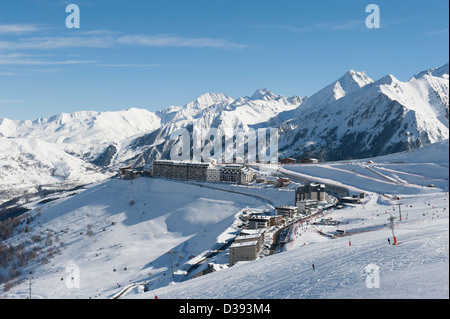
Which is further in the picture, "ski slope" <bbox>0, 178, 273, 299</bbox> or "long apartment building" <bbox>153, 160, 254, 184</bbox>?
"long apartment building" <bbox>153, 160, 254, 184</bbox>

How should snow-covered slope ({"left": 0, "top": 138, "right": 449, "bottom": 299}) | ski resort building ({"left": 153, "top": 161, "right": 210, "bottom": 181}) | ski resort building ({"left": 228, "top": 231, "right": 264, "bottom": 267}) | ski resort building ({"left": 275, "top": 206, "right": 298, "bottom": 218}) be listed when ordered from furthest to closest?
ski resort building ({"left": 153, "top": 161, "right": 210, "bottom": 181}) → ski resort building ({"left": 275, "top": 206, "right": 298, "bottom": 218}) → ski resort building ({"left": 228, "top": 231, "right": 264, "bottom": 267}) → snow-covered slope ({"left": 0, "top": 138, "right": 449, "bottom": 299})

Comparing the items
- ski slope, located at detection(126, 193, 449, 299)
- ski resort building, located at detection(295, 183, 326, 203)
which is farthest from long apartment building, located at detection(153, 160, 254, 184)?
ski slope, located at detection(126, 193, 449, 299)

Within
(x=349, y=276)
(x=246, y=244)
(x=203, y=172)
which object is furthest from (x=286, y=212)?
(x=349, y=276)

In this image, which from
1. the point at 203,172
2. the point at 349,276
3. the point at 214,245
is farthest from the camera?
the point at 203,172

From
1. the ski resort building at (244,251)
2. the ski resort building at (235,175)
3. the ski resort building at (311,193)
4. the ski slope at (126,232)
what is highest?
the ski resort building at (235,175)

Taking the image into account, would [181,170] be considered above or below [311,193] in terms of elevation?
above

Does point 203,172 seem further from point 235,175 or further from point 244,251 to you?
point 244,251

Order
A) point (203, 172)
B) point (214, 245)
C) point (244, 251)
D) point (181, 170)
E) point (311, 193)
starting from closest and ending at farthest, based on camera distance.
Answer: point (244, 251) < point (214, 245) < point (311, 193) < point (203, 172) < point (181, 170)

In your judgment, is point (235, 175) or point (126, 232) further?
point (235, 175)

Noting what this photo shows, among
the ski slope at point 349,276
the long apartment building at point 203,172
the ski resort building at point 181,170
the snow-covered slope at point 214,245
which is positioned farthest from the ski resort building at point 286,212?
the ski slope at point 349,276

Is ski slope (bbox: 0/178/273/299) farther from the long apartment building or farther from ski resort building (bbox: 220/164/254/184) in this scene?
ski resort building (bbox: 220/164/254/184)

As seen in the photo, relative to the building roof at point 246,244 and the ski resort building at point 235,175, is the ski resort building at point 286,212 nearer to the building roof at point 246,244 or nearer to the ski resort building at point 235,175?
the building roof at point 246,244
